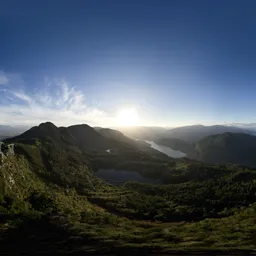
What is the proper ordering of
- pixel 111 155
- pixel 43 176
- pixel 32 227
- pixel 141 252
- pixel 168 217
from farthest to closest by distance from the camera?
pixel 111 155, pixel 43 176, pixel 168 217, pixel 32 227, pixel 141 252

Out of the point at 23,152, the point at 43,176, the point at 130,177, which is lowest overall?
the point at 130,177

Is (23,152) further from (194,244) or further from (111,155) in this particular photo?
(111,155)

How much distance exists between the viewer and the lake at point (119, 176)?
87.7 metres

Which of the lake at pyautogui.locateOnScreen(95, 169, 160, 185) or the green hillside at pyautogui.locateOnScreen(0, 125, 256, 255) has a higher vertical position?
the green hillside at pyautogui.locateOnScreen(0, 125, 256, 255)

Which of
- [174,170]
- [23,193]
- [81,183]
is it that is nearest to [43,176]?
[81,183]

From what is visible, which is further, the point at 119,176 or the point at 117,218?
the point at 119,176

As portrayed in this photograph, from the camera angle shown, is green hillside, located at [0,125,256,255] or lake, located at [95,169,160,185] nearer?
green hillside, located at [0,125,256,255]

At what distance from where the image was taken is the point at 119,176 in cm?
9438

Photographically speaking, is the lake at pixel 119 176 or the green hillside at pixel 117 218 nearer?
the green hillside at pixel 117 218

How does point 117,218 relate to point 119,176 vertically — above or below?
above

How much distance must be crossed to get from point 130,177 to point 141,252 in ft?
274

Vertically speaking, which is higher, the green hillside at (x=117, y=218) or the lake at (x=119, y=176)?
the green hillside at (x=117, y=218)

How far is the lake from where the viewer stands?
87.7 meters

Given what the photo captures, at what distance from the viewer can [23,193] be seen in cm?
2833
